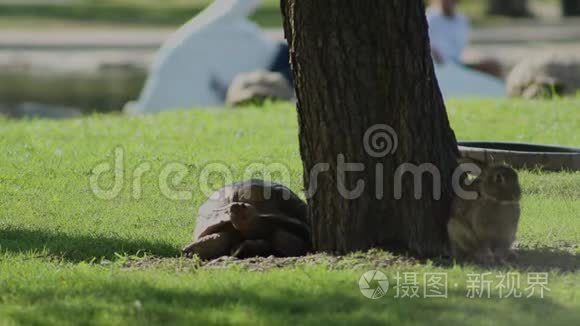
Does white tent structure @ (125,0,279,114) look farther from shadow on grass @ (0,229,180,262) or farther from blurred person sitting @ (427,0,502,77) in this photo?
shadow on grass @ (0,229,180,262)

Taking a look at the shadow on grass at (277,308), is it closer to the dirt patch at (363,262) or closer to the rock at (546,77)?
the dirt patch at (363,262)

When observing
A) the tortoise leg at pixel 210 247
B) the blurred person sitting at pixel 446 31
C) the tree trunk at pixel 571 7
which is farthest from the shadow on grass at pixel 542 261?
the tree trunk at pixel 571 7

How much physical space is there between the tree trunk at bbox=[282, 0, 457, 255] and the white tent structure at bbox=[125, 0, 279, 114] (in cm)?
964

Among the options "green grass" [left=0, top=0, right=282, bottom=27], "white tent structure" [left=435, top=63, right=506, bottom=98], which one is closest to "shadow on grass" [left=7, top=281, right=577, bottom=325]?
"white tent structure" [left=435, top=63, right=506, bottom=98]

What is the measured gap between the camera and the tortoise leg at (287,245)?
659cm

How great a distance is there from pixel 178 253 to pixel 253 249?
18.9 inches

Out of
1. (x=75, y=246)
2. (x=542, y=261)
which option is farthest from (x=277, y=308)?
(x=75, y=246)

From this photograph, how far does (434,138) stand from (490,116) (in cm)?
609

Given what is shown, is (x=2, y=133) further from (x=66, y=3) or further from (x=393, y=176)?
(x=66, y=3)

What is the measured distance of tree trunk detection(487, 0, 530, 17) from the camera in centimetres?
3559

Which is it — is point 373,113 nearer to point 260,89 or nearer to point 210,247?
point 210,247

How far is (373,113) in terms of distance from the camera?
619cm

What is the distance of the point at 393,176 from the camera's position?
20.4 feet

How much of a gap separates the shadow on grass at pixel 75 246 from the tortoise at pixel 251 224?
29cm
